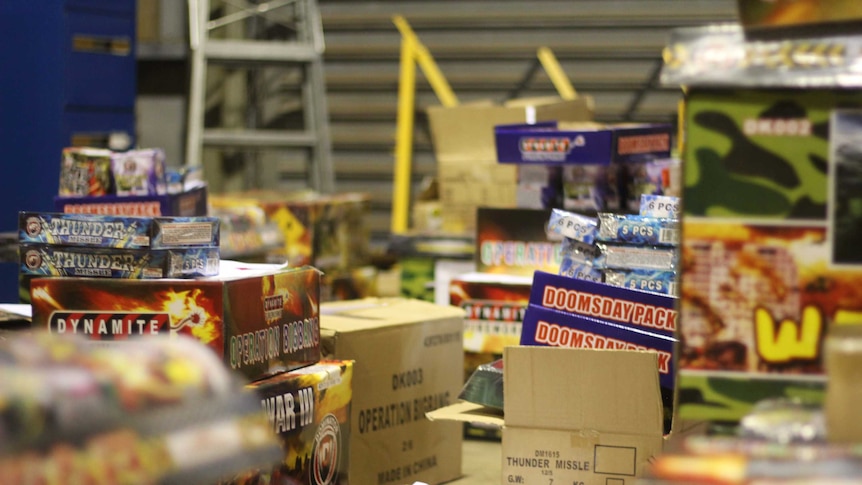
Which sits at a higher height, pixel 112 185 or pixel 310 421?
pixel 112 185

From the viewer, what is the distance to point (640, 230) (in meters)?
2.91

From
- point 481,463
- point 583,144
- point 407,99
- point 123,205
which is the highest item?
point 407,99

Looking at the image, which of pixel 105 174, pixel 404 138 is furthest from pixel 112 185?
pixel 404 138

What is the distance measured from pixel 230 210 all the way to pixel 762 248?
3.24 m

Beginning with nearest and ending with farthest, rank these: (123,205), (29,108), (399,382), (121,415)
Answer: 1. (121,415)
2. (399,382)
3. (123,205)
4. (29,108)

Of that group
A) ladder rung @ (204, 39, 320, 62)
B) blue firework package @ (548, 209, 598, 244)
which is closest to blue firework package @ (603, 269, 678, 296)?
blue firework package @ (548, 209, 598, 244)

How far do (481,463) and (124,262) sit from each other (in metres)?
1.76

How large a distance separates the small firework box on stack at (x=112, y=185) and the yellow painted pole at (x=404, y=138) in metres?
4.22

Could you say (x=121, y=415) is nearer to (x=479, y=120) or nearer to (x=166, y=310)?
(x=166, y=310)

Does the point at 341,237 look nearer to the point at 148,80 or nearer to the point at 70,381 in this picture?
the point at 148,80

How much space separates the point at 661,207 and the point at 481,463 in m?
1.25

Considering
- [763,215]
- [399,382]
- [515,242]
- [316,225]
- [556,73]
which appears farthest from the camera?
[556,73]

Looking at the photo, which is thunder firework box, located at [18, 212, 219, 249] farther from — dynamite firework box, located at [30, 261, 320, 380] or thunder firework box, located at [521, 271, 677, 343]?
thunder firework box, located at [521, 271, 677, 343]

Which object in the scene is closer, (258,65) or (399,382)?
(399,382)
